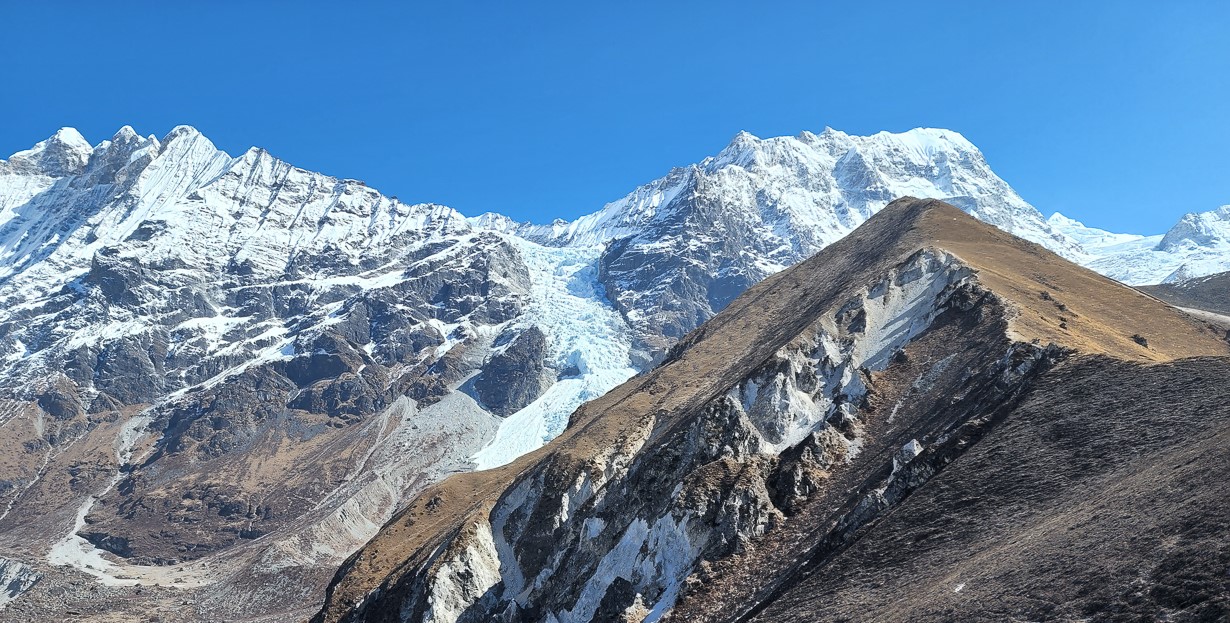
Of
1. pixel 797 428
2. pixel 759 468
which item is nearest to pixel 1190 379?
pixel 759 468

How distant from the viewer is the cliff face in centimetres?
6047

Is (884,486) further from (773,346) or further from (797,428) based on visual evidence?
(773,346)

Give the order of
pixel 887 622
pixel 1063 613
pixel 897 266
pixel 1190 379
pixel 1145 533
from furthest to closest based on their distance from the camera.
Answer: pixel 897 266 → pixel 1190 379 → pixel 887 622 → pixel 1145 533 → pixel 1063 613

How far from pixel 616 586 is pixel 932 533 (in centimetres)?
2985

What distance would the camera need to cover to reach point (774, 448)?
8206 cm

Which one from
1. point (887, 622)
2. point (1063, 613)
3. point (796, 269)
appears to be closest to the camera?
point (1063, 613)

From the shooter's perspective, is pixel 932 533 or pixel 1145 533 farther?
→ pixel 932 533

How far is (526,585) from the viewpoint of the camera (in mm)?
90312

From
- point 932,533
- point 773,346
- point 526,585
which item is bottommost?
point 932,533

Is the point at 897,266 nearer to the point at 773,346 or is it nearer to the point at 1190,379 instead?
the point at 773,346

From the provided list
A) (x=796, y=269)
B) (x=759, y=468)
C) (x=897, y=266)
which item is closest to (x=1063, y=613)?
(x=759, y=468)

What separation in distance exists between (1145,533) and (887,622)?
1083 cm

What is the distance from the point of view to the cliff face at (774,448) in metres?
60.5

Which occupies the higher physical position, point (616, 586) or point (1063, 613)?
point (616, 586)
